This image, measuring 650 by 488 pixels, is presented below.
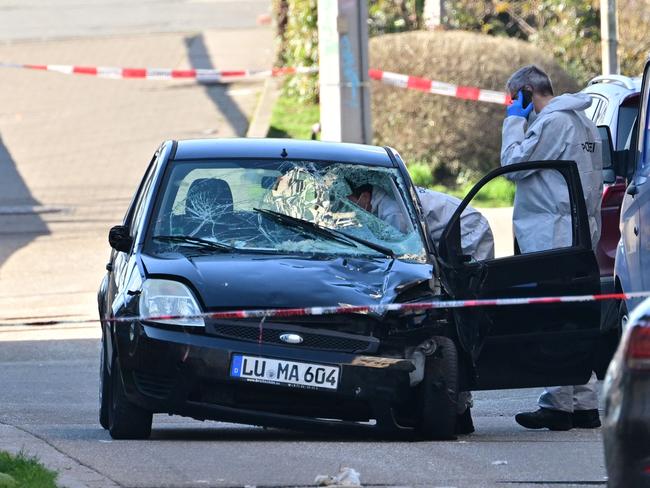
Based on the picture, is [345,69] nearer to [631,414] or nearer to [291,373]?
[291,373]

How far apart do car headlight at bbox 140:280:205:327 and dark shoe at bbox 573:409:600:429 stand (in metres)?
2.55

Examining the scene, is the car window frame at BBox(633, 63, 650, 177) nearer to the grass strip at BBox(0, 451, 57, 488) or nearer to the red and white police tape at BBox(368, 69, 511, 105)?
the grass strip at BBox(0, 451, 57, 488)

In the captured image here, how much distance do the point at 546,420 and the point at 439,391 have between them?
1.36 meters

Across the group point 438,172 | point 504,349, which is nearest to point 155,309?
point 504,349

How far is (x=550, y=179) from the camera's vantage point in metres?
8.95

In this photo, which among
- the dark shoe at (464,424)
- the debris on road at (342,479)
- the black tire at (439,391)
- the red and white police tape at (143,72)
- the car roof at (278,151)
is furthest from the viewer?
the red and white police tape at (143,72)

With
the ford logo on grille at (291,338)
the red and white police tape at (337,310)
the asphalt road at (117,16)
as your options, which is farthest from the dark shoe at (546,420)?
the asphalt road at (117,16)

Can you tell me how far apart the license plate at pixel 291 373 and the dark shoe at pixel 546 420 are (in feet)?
6.02

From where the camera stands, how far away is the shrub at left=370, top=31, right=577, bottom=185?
19266 millimetres

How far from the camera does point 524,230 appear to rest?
9.00 meters

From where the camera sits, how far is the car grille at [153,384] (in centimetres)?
757

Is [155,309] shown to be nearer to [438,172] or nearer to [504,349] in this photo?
[504,349]

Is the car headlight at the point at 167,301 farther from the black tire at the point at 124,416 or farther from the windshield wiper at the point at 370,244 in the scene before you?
the windshield wiper at the point at 370,244

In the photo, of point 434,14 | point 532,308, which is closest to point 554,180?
point 532,308
